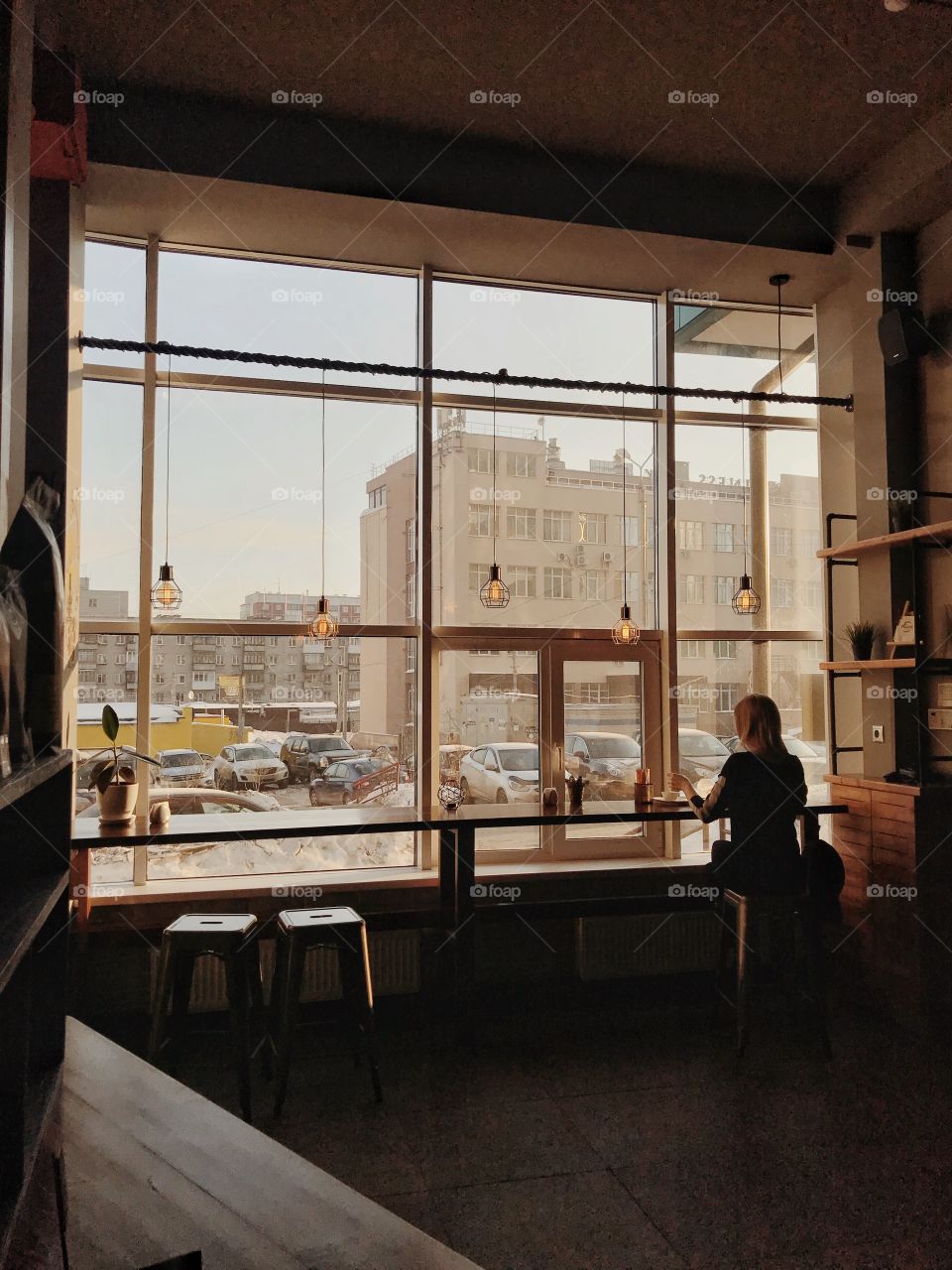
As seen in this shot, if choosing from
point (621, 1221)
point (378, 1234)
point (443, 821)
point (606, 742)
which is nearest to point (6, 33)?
point (378, 1234)

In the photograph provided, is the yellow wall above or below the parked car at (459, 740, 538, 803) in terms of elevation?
above

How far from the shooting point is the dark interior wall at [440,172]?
13.1 feet

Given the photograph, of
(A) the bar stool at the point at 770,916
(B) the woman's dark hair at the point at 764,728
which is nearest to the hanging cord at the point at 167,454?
(B) the woman's dark hair at the point at 764,728

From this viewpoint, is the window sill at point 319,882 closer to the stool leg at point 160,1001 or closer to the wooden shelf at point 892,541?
the stool leg at point 160,1001

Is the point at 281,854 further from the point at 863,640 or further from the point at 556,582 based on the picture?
the point at 863,640

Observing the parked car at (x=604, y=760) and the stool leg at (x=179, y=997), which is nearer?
the stool leg at (x=179, y=997)

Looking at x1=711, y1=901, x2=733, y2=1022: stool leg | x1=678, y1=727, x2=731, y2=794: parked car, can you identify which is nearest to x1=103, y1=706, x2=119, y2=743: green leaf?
x1=711, y1=901, x2=733, y2=1022: stool leg

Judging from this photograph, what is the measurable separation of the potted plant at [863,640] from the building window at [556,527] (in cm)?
162

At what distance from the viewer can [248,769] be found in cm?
463

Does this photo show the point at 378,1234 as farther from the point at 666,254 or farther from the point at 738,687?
the point at 666,254

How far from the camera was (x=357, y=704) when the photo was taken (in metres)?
4.81

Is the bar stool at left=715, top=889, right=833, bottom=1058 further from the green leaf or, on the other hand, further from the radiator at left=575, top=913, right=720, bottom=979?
the green leaf

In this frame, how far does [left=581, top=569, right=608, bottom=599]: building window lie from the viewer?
516 cm

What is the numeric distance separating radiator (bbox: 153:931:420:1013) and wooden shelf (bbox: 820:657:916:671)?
8.34ft
